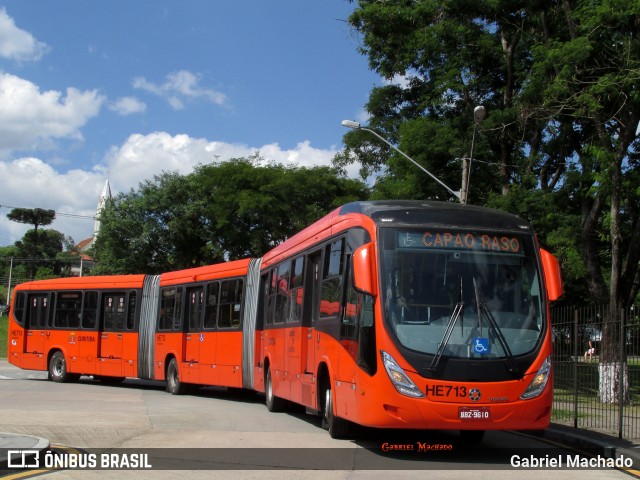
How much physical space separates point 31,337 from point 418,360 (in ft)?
62.4

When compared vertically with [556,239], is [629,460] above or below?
below

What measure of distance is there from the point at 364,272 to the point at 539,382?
2.51 m

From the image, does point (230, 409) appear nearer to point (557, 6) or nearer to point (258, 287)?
point (258, 287)

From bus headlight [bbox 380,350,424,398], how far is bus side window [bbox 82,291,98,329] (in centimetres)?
1607

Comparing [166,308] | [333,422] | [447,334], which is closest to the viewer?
[447,334]

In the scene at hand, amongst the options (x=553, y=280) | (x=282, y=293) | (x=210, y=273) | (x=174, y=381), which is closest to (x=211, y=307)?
(x=210, y=273)

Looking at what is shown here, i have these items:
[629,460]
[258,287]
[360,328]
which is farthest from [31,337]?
[629,460]

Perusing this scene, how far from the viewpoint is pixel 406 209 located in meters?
10.8

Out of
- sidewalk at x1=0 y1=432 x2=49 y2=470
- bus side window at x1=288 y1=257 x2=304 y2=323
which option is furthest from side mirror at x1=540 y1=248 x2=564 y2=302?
sidewalk at x1=0 y1=432 x2=49 y2=470

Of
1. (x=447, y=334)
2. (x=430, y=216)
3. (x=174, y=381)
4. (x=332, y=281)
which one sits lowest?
(x=174, y=381)

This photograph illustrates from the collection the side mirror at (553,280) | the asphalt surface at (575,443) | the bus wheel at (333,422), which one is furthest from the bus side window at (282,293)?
the side mirror at (553,280)

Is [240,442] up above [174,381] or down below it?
above

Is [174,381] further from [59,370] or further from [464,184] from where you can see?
[464,184]

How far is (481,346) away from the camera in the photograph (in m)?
9.80
